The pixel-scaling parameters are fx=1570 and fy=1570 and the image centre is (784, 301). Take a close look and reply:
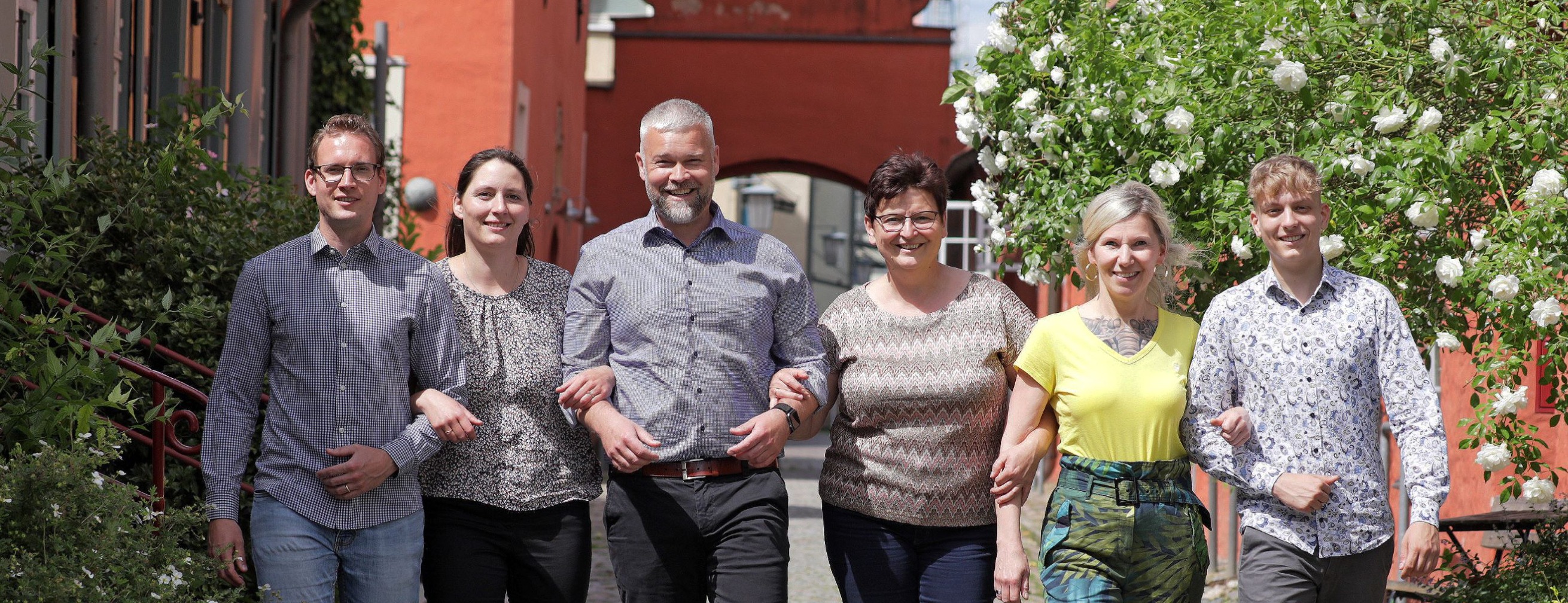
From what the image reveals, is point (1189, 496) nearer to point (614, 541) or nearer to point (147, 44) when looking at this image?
point (614, 541)

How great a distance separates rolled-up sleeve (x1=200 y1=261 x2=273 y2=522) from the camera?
3.38 meters

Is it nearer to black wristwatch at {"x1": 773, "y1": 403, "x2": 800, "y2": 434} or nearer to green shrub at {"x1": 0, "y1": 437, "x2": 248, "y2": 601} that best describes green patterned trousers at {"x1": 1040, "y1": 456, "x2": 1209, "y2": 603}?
black wristwatch at {"x1": 773, "y1": 403, "x2": 800, "y2": 434}

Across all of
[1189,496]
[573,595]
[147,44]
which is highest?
[147,44]

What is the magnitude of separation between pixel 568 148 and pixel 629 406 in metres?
15.8

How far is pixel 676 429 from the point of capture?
140 inches

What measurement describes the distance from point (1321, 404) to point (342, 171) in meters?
2.22

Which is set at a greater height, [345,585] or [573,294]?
[573,294]

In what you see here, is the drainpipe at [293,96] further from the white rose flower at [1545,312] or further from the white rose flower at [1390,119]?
the white rose flower at [1545,312]

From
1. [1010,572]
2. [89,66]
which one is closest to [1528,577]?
[1010,572]

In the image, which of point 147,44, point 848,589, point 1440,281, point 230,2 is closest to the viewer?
point 848,589

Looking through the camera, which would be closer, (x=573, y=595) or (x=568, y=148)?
(x=573, y=595)

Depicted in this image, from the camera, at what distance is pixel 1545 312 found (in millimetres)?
3912

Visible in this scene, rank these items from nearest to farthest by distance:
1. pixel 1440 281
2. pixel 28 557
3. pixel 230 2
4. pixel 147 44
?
pixel 28 557 < pixel 1440 281 < pixel 147 44 < pixel 230 2

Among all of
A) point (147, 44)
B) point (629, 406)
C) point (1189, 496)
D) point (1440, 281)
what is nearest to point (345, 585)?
point (629, 406)
